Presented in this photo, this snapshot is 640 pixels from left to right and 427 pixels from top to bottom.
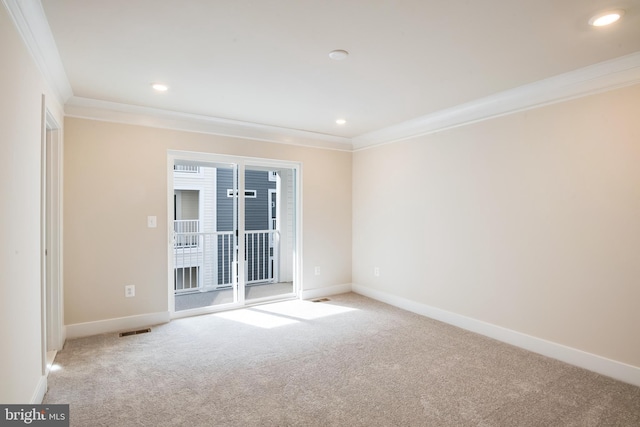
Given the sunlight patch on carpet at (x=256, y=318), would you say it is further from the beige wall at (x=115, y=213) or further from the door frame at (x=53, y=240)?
the door frame at (x=53, y=240)

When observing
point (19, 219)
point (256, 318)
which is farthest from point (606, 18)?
point (256, 318)

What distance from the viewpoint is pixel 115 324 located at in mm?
3660

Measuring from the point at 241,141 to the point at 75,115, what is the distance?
71.1 inches

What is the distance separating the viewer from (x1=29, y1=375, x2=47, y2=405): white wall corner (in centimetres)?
215

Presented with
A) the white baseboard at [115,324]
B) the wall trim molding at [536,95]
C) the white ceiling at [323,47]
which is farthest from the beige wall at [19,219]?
the wall trim molding at [536,95]

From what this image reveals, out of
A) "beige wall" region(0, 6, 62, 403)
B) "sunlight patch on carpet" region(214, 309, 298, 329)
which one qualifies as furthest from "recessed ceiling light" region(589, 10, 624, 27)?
"sunlight patch on carpet" region(214, 309, 298, 329)

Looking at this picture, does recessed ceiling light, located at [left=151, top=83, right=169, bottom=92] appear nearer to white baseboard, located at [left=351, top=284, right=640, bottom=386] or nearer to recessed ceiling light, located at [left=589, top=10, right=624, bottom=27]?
recessed ceiling light, located at [left=589, top=10, right=624, bottom=27]

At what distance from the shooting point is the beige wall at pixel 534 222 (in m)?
2.62

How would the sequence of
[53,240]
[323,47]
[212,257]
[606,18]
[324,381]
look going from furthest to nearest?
[212,257] → [53,240] → [324,381] → [323,47] → [606,18]

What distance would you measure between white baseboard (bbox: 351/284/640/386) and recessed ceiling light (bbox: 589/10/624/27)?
248 centimetres

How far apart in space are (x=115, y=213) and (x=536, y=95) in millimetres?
4434

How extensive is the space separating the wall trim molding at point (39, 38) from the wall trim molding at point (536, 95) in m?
3.59

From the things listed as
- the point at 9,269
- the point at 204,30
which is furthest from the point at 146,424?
the point at 204,30

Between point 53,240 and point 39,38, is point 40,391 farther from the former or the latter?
point 39,38
